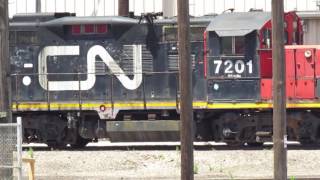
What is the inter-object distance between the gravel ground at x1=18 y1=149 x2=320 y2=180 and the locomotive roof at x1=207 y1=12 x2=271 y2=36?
3.73 metres

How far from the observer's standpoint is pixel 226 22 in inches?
777

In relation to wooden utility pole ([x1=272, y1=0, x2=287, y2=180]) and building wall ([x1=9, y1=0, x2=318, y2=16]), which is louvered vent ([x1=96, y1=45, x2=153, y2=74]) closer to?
building wall ([x1=9, y1=0, x2=318, y2=16])

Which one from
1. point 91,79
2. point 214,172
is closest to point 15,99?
point 91,79

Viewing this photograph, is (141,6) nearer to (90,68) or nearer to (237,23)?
(90,68)

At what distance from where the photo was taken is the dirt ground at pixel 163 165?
48.3 feet

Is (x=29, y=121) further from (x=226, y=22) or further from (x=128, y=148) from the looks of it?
(x=226, y=22)

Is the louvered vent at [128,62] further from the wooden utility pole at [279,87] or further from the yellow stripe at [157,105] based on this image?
the wooden utility pole at [279,87]

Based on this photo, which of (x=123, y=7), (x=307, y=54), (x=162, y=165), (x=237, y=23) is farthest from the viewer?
(x=123, y=7)

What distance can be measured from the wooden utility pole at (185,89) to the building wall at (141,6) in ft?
59.1

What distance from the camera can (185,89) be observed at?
1084 cm

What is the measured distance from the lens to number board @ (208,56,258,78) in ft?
63.4

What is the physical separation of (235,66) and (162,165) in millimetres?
4561

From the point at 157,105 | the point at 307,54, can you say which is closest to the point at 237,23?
the point at 307,54

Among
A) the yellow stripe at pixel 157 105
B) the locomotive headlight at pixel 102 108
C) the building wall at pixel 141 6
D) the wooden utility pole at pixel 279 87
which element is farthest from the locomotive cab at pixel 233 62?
the building wall at pixel 141 6
